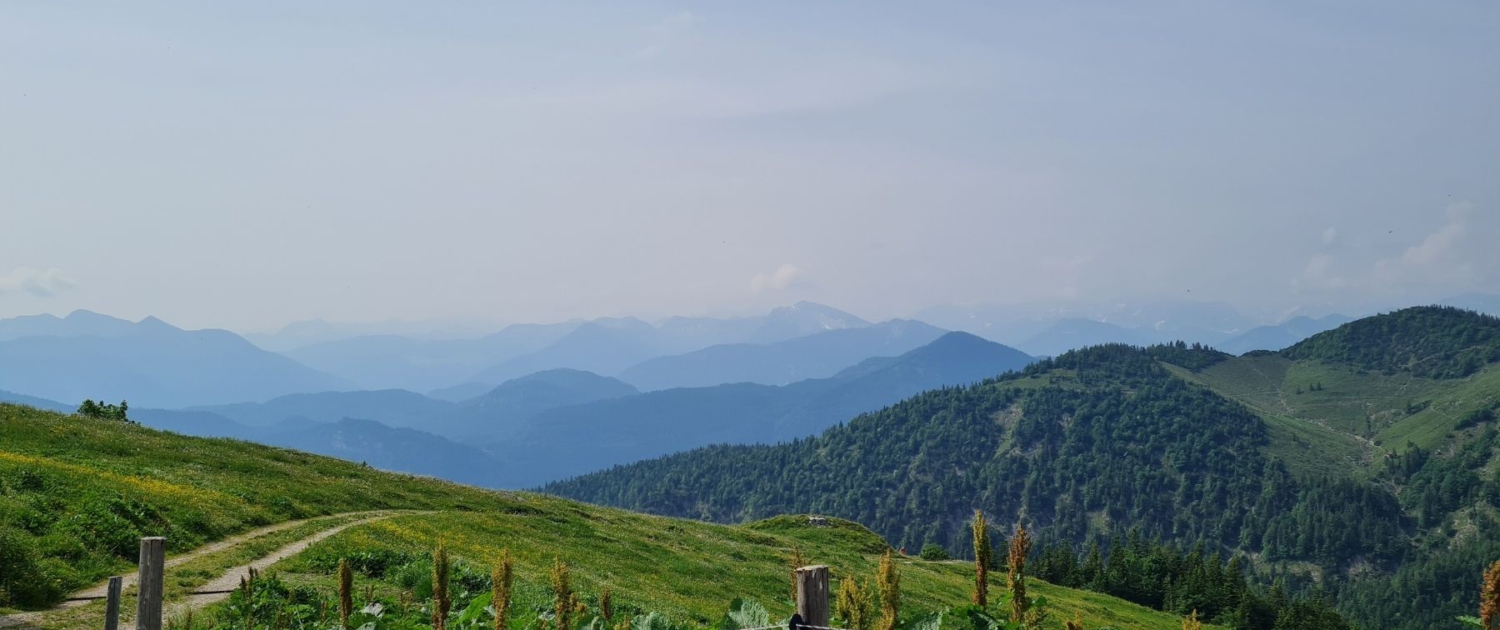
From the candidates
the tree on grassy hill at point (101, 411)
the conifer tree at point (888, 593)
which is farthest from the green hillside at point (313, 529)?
the tree on grassy hill at point (101, 411)

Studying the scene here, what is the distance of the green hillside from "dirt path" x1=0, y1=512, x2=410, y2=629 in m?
0.38

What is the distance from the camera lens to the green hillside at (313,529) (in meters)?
21.8

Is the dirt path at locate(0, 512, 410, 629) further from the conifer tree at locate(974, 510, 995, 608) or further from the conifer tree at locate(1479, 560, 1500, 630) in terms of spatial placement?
the conifer tree at locate(1479, 560, 1500, 630)

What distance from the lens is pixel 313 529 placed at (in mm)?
32781

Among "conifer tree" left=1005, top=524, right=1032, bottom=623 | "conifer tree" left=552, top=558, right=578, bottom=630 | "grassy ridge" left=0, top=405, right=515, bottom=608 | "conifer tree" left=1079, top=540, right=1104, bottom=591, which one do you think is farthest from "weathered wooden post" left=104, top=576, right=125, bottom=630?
"conifer tree" left=1079, top=540, right=1104, bottom=591

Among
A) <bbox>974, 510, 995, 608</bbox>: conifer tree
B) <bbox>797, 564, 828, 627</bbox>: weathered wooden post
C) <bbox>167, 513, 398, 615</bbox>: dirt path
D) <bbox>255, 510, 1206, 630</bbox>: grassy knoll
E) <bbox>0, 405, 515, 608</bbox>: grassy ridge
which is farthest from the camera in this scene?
<bbox>255, 510, 1206, 630</bbox>: grassy knoll

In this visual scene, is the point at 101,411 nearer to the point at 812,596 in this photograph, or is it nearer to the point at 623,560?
the point at 623,560

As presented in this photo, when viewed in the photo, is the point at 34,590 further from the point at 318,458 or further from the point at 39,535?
the point at 318,458

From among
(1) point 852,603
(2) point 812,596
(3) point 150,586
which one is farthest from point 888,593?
(3) point 150,586

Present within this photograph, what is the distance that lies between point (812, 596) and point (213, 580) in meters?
20.9

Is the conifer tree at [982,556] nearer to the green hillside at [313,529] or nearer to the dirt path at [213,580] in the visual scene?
the green hillside at [313,529]

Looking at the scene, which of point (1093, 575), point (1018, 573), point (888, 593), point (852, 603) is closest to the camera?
point (888, 593)

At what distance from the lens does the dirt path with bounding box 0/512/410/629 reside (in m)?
18.1

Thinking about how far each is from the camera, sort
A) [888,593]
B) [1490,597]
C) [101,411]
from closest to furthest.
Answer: [1490,597] < [888,593] < [101,411]
